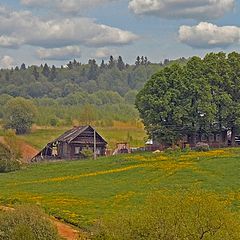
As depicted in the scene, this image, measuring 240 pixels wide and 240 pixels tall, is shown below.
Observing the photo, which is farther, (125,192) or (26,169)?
(26,169)

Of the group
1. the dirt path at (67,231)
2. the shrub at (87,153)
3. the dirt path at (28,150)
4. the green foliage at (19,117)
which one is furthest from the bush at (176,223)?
the green foliage at (19,117)

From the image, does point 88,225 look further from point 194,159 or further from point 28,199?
point 194,159

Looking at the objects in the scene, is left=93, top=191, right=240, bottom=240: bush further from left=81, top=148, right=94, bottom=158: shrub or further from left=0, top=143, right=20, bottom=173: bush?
left=81, top=148, right=94, bottom=158: shrub

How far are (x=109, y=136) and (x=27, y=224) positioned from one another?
366 feet

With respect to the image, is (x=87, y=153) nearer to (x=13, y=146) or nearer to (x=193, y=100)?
(x=13, y=146)

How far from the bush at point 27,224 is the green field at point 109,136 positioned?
91.4m

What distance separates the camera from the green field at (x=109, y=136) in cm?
13420

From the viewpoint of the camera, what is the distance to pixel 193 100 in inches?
→ 3526

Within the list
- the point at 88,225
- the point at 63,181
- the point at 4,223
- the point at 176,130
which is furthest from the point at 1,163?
the point at 4,223

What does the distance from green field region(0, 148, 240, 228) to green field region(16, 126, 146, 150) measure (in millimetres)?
48409

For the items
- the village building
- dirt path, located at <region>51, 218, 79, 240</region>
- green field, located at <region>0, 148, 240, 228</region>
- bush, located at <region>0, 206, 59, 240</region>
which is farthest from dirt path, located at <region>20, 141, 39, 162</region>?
bush, located at <region>0, 206, 59, 240</region>

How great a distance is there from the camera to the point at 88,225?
149 feet

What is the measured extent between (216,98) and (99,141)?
22.8 meters

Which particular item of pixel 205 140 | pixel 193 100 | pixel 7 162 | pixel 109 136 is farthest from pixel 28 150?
pixel 193 100
